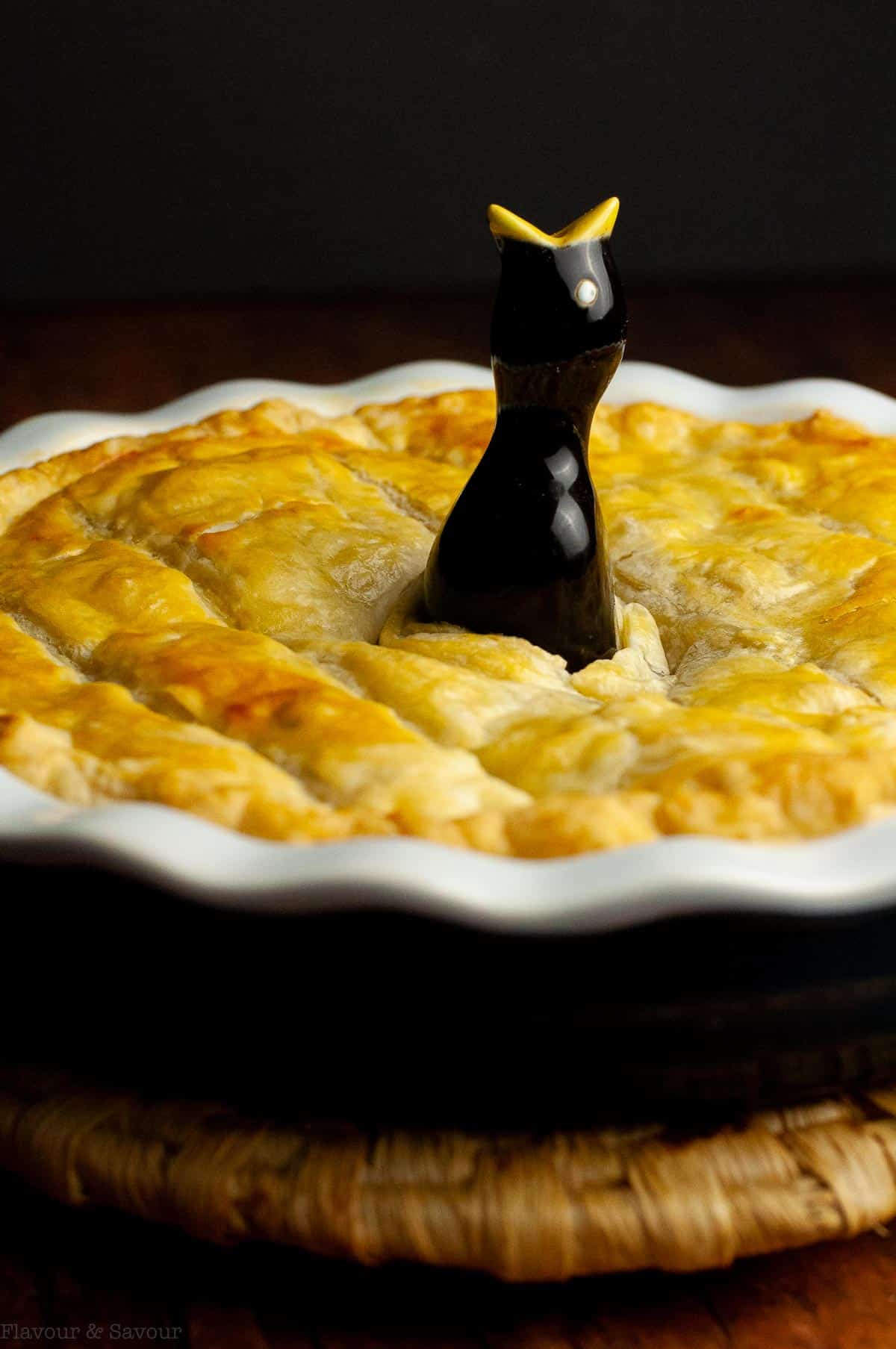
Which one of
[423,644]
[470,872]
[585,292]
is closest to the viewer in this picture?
[470,872]

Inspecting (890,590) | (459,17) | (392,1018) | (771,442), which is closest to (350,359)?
(459,17)

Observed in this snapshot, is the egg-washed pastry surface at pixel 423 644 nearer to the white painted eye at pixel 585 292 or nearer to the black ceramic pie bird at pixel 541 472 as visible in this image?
the black ceramic pie bird at pixel 541 472

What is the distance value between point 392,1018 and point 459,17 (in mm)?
3130

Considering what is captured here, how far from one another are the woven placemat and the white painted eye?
2.25 ft

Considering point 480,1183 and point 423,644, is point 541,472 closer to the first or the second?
point 423,644

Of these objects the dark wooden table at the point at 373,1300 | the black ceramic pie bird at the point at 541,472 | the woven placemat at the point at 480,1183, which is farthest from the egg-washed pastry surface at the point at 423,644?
the dark wooden table at the point at 373,1300

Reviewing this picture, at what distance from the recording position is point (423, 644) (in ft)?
5.12

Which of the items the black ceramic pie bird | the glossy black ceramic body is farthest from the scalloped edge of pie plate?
the black ceramic pie bird

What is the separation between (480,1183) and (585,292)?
0.73 meters

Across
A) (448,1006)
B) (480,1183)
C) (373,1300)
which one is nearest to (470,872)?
(448,1006)

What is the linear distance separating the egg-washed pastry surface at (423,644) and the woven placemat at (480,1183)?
253 mm

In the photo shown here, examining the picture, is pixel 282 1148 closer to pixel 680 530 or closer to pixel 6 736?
pixel 6 736

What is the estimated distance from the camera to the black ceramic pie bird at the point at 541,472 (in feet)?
4.81

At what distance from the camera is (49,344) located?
361 cm
